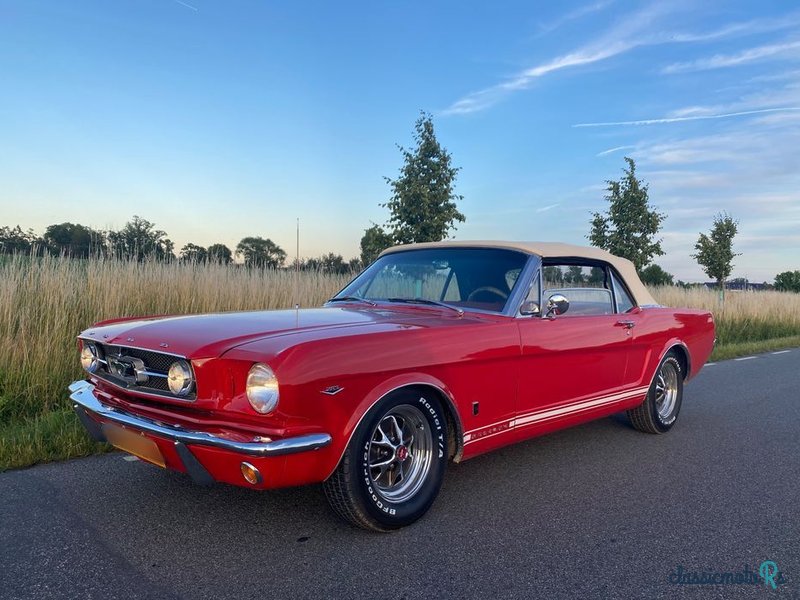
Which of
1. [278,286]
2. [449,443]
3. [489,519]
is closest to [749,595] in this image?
[489,519]

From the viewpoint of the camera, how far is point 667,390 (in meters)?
5.45

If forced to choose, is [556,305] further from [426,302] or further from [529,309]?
[426,302]

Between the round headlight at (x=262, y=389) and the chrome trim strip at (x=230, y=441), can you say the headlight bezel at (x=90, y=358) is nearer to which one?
the chrome trim strip at (x=230, y=441)

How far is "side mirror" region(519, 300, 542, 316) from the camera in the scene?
3.88m

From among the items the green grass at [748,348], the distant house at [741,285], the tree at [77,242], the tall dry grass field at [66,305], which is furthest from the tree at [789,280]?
the tree at [77,242]

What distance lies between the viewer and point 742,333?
16344mm

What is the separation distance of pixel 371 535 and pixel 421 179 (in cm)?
891

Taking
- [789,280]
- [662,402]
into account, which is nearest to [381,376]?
[662,402]

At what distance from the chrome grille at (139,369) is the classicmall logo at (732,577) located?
2.31m

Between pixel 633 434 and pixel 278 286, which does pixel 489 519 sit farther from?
pixel 278 286

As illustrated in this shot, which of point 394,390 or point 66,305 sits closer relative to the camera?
point 394,390

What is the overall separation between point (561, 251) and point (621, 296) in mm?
840

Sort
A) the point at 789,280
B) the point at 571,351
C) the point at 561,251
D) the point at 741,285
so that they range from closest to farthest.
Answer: the point at 571,351
the point at 561,251
the point at 741,285
the point at 789,280

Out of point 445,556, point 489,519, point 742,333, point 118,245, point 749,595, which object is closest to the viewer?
point 749,595
